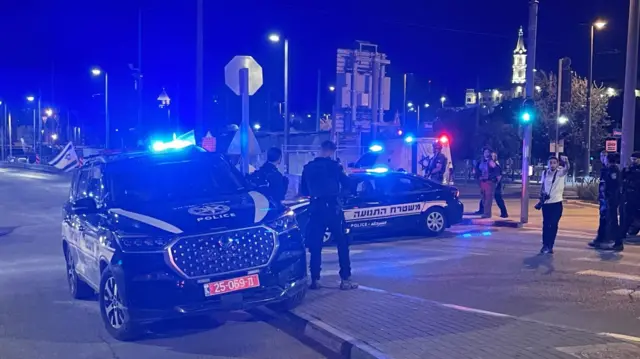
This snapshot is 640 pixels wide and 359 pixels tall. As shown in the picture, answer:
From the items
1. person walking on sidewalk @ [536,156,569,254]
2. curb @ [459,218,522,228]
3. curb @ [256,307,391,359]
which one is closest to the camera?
curb @ [256,307,391,359]

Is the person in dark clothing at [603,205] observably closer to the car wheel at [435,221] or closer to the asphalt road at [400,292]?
the asphalt road at [400,292]

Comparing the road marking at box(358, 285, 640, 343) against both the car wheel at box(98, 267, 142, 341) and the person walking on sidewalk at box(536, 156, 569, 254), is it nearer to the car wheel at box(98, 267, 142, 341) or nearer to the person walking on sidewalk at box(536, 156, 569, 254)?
the car wheel at box(98, 267, 142, 341)

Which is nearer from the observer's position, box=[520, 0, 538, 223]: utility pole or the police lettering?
the police lettering

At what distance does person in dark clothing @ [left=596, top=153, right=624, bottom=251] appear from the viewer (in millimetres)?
12570

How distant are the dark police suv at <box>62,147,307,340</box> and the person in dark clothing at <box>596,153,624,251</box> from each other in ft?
23.8

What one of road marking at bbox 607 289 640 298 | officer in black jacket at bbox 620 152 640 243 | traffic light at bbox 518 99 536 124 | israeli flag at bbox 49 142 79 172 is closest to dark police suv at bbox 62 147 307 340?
road marking at bbox 607 289 640 298

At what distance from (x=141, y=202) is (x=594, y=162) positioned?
41.8 meters

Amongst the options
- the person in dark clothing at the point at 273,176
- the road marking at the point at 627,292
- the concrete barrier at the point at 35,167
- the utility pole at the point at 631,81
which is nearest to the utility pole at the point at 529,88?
the utility pole at the point at 631,81

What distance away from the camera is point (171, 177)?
8.35 m

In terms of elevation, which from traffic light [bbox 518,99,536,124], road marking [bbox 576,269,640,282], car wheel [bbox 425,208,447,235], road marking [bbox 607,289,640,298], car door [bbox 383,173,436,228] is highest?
traffic light [bbox 518,99,536,124]

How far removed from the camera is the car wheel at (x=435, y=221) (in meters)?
15.0

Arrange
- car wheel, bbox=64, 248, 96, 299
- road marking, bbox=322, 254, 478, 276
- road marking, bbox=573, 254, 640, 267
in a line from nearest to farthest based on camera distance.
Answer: car wheel, bbox=64, 248, 96, 299 → road marking, bbox=322, 254, 478, 276 → road marking, bbox=573, 254, 640, 267

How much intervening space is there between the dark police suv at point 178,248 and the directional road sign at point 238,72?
526cm

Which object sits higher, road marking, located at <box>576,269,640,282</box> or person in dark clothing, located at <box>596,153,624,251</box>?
person in dark clothing, located at <box>596,153,624,251</box>
